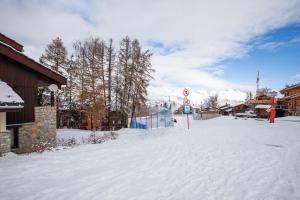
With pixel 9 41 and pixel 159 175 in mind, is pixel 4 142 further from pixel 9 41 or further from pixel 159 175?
pixel 159 175

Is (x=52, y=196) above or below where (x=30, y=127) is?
below

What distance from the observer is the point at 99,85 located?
28.6 metres

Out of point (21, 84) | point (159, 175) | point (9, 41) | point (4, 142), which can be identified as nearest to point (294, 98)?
point (159, 175)

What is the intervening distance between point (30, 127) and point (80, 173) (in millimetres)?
7533

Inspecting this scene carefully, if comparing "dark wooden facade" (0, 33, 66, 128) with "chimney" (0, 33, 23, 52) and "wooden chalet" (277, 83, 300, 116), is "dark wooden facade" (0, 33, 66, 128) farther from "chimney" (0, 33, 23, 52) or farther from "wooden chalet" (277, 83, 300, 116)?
"wooden chalet" (277, 83, 300, 116)

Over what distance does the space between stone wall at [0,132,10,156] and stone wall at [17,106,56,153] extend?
1517 mm

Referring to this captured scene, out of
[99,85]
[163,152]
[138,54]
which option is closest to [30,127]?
[163,152]

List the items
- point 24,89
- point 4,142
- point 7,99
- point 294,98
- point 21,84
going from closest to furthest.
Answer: point 4,142 → point 7,99 → point 21,84 → point 24,89 → point 294,98

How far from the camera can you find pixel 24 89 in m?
13.4

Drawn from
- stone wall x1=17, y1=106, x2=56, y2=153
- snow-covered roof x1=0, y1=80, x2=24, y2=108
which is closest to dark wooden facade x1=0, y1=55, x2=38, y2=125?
stone wall x1=17, y1=106, x2=56, y2=153

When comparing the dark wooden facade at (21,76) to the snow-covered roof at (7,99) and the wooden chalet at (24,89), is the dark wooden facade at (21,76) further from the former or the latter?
the snow-covered roof at (7,99)

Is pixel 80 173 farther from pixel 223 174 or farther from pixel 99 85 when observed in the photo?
pixel 99 85

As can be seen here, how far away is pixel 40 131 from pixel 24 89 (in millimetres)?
2677

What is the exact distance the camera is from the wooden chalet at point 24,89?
12.6 meters
